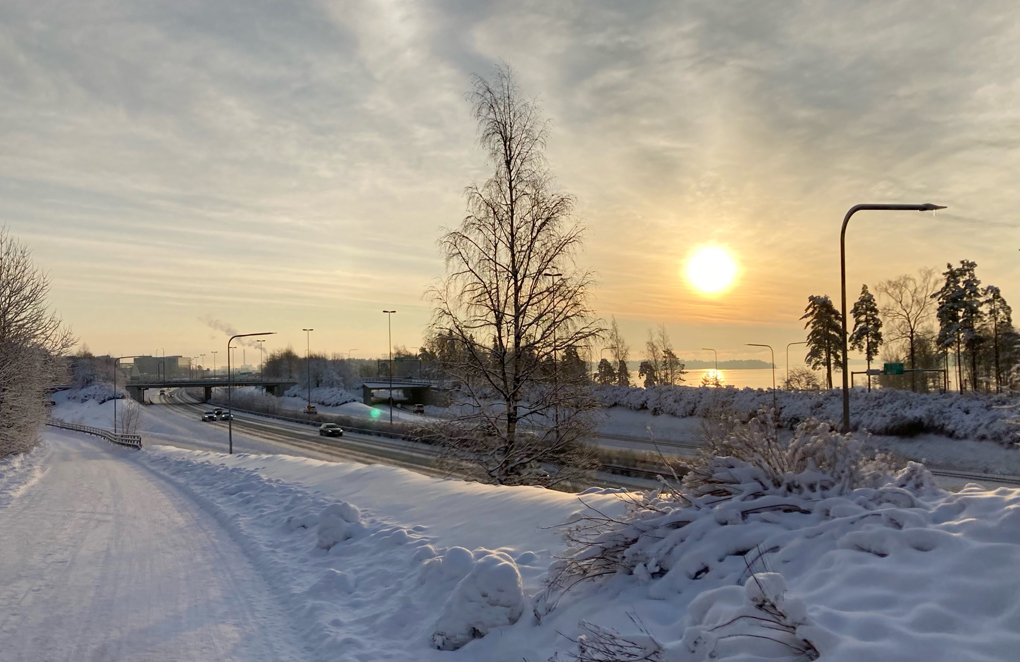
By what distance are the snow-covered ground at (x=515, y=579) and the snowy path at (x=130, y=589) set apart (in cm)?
4

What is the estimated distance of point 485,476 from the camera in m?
16.4

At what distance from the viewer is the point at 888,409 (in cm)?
3806

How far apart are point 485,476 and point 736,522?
11.0m

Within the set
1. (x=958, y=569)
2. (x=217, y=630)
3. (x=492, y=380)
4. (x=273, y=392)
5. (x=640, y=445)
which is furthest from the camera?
(x=273, y=392)

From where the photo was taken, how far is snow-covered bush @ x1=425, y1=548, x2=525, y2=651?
6.50m

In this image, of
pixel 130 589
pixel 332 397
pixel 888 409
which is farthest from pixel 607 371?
pixel 130 589

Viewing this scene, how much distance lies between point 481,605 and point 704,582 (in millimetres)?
2282

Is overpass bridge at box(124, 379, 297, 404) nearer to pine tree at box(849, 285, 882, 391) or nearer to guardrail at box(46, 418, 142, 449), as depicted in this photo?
guardrail at box(46, 418, 142, 449)

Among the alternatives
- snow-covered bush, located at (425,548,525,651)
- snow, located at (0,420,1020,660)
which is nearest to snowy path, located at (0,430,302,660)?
snow, located at (0,420,1020,660)

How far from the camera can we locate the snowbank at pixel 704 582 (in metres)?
4.14

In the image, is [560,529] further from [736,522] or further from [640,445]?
[640,445]

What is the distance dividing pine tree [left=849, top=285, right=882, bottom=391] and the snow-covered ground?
6239cm

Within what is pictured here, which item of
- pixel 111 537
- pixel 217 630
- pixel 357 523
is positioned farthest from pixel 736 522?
pixel 111 537

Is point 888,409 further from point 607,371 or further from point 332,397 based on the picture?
point 332,397
